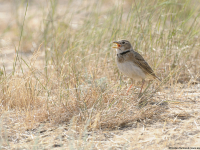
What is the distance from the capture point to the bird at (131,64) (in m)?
5.04

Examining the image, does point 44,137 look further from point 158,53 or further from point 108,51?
point 158,53

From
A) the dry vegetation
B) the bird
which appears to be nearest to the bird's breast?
the bird

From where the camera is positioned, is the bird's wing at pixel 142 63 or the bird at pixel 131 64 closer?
the bird at pixel 131 64

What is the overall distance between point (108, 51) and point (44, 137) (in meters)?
2.44

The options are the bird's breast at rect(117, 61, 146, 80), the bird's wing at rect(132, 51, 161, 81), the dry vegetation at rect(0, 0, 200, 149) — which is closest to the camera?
the dry vegetation at rect(0, 0, 200, 149)

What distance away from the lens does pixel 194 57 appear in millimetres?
5949

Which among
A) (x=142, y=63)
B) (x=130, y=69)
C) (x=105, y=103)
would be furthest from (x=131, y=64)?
(x=105, y=103)

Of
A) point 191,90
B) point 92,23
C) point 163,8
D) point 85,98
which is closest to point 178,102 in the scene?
point 191,90

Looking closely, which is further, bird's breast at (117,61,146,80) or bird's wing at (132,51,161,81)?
bird's wing at (132,51,161,81)

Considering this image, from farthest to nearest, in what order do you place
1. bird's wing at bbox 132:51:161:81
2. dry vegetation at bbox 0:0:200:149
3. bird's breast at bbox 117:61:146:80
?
bird's wing at bbox 132:51:161:81 → bird's breast at bbox 117:61:146:80 → dry vegetation at bbox 0:0:200:149

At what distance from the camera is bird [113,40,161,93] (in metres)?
5.04

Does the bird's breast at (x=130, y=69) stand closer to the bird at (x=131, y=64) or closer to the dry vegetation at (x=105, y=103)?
the bird at (x=131, y=64)

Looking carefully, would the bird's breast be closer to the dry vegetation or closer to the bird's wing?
the bird's wing

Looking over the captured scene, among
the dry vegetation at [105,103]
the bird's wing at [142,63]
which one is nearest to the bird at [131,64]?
the bird's wing at [142,63]
